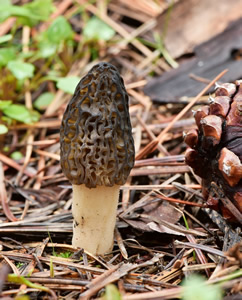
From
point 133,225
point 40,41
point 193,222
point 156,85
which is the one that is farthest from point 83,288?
point 40,41

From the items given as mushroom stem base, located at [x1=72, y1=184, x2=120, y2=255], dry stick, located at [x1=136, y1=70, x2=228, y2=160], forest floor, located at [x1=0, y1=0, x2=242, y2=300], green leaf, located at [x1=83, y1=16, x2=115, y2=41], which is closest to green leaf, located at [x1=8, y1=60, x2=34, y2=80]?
forest floor, located at [x1=0, y1=0, x2=242, y2=300]

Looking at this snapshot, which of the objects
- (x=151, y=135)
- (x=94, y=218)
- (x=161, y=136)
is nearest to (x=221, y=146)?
(x=94, y=218)

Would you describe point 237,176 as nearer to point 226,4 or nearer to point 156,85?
point 156,85

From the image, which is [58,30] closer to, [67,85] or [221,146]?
[67,85]

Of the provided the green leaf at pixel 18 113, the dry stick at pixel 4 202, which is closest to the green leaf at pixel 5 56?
the green leaf at pixel 18 113

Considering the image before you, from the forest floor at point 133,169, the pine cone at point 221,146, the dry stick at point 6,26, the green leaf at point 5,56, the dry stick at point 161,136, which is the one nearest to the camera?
the forest floor at point 133,169

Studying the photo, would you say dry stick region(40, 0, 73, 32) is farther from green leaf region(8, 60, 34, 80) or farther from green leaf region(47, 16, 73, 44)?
green leaf region(8, 60, 34, 80)

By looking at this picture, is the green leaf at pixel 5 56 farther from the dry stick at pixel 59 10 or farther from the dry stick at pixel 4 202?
the dry stick at pixel 59 10
